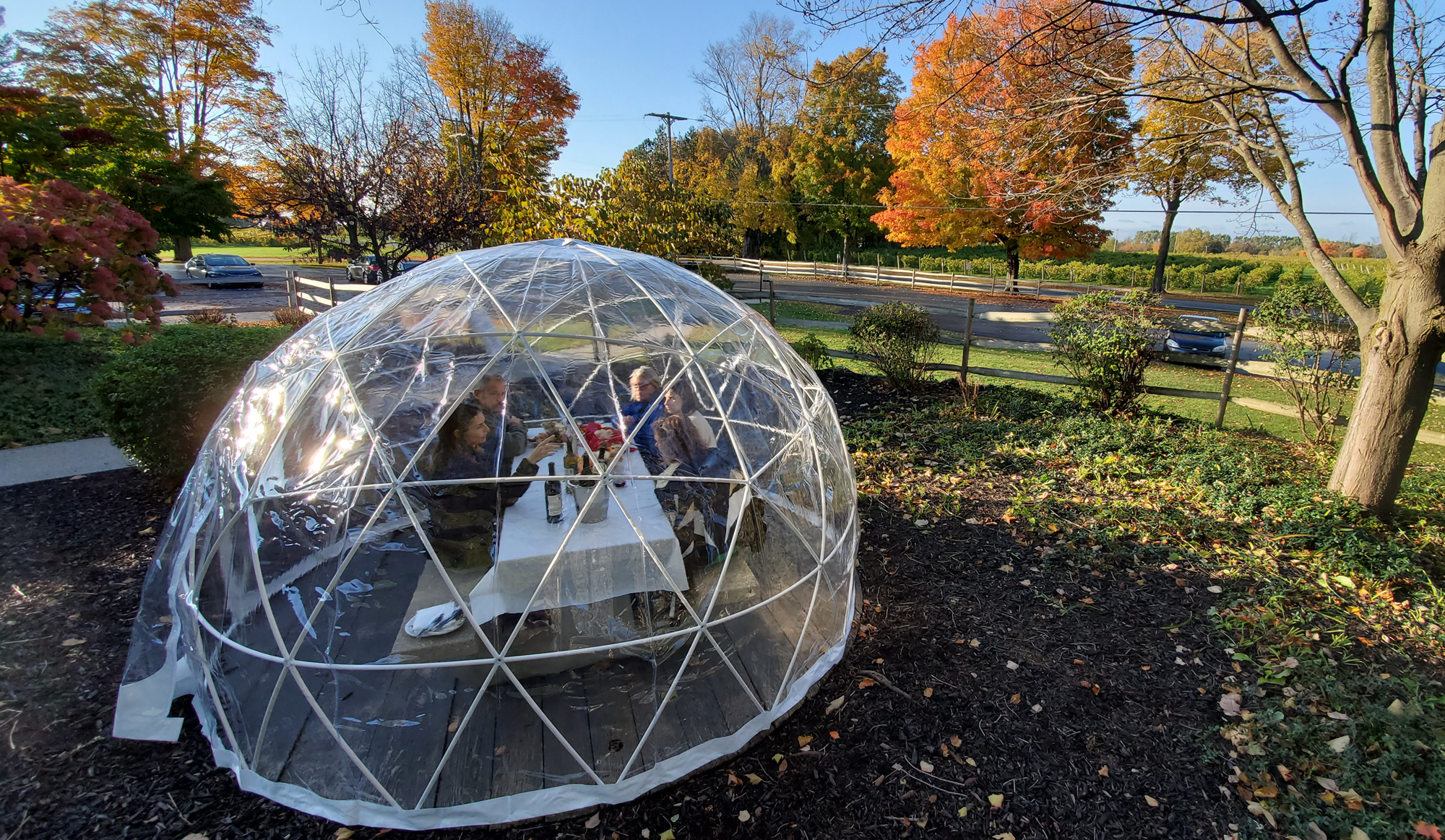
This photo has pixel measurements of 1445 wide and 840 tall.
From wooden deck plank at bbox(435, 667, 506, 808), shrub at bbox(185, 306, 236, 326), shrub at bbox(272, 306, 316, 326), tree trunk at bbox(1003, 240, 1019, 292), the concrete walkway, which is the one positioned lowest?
the concrete walkway

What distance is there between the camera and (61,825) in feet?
10.00

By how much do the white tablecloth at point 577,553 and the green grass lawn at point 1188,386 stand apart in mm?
8662

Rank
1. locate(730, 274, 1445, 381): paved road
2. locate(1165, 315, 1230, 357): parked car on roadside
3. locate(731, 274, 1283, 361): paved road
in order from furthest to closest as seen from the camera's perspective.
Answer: locate(731, 274, 1283, 361): paved road < locate(730, 274, 1445, 381): paved road < locate(1165, 315, 1230, 357): parked car on roadside

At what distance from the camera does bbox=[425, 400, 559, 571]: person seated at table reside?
3.33 meters

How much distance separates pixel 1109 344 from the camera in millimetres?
8297

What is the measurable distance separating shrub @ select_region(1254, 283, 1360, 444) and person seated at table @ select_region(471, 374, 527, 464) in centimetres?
860

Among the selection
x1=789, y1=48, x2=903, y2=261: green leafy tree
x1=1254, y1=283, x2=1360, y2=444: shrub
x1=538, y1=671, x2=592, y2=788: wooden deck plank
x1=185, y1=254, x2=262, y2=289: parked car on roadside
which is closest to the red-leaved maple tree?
x1=538, y1=671, x2=592, y2=788: wooden deck plank

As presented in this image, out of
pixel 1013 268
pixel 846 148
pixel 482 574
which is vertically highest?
pixel 846 148

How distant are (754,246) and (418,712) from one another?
46.0 m

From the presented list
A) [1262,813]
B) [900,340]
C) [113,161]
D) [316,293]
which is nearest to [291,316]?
[316,293]

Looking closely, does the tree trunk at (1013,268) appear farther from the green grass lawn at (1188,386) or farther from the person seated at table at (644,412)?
the person seated at table at (644,412)

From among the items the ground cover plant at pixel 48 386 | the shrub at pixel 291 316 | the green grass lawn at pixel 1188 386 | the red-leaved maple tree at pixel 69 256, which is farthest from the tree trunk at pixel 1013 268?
the ground cover plant at pixel 48 386

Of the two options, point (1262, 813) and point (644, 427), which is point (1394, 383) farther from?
point (644, 427)

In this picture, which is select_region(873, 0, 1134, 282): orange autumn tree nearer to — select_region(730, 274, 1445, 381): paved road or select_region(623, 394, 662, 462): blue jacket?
select_region(730, 274, 1445, 381): paved road
